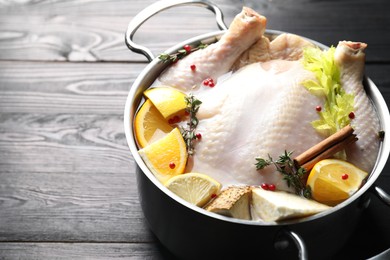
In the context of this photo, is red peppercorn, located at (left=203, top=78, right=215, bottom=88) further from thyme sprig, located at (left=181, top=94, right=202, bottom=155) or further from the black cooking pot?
the black cooking pot

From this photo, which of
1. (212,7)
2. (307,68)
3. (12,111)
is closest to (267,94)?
(307,68)

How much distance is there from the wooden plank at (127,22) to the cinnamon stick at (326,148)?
0.75m

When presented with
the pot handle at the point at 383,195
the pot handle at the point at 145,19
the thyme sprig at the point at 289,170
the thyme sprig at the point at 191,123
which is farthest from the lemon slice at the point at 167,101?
the pot handle at the point at 383,195

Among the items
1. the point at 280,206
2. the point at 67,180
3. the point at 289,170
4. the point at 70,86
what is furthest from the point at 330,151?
the point at 70,86

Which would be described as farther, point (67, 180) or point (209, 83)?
point (67, 180)

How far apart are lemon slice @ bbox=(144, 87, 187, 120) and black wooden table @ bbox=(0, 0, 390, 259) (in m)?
0.36

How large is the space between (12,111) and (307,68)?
1.01 meters

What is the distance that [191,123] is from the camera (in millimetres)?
1642

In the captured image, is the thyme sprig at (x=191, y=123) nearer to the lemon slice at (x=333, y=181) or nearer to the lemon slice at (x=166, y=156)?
the lemon slice at (x=166, y=156)

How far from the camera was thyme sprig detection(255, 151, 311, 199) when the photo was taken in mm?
1519

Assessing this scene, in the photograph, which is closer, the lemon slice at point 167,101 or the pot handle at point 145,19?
the lemon slice at point 167,101

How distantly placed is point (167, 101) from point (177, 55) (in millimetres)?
185

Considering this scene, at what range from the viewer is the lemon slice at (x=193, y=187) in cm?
150

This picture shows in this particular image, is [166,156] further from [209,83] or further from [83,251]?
[83,251]
